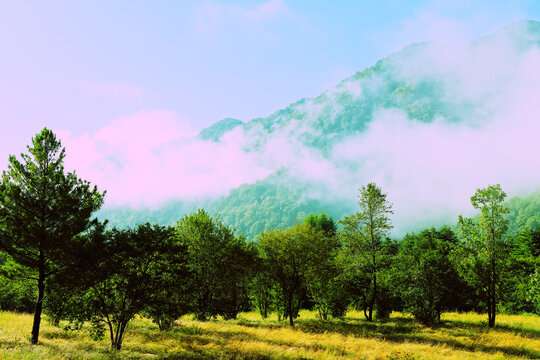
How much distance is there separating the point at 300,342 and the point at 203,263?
14.7 metres

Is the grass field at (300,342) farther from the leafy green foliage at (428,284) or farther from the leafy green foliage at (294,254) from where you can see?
the leafy green foliage at (294,254)

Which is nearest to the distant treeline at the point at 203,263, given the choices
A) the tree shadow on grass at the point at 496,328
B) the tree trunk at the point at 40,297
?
the tree trunk at the point at 40,297

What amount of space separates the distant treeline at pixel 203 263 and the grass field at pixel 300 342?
155 cm

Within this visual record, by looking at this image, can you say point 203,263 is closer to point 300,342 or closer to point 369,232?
point 300,342

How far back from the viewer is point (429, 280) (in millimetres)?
29984

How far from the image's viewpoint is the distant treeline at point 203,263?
17.9m

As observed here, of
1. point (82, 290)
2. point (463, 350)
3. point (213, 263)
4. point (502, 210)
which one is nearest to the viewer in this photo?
point (82, 290)

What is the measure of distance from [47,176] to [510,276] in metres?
41.4

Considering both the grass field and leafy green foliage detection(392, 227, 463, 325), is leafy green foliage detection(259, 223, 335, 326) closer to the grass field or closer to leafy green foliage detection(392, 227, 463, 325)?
the grass field

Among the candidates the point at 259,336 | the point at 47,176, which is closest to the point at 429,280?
the point at 259,336

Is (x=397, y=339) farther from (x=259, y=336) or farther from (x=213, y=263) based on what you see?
(x=213, y=263)

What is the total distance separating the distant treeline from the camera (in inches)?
704

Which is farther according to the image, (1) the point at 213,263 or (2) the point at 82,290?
(1) the point at 213,263

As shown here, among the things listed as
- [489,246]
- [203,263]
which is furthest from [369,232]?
[203,263]
